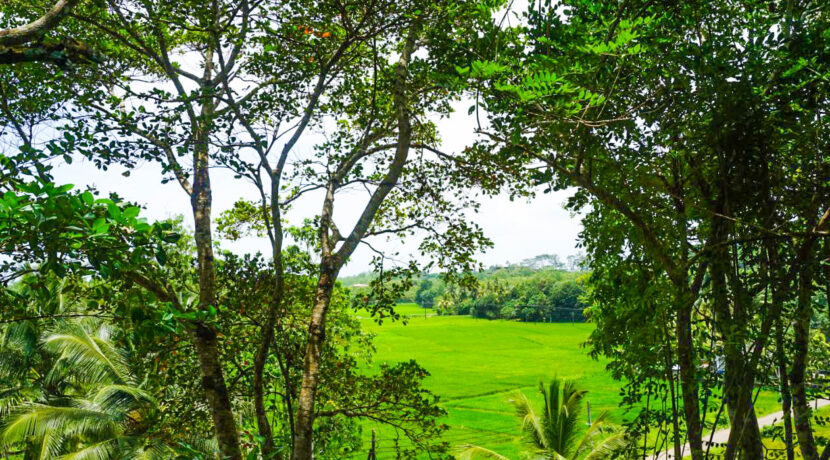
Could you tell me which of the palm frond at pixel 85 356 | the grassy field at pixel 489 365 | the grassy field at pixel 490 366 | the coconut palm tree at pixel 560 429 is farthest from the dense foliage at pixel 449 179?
the grassy field at pixel 489 365

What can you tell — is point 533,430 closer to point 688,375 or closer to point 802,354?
point 802,354

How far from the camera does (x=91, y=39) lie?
4.82m

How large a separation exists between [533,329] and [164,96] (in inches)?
2244

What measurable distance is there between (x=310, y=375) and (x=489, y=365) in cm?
4165

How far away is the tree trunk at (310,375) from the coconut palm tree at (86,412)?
368 cm

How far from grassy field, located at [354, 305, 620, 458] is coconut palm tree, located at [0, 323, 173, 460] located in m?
12.2

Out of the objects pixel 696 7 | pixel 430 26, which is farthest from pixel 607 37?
pixel 430 26

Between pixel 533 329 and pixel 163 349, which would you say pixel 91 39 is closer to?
pixel 163 349

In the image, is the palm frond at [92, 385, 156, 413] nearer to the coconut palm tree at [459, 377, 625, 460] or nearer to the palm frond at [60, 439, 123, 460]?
the palm frond at [60, 439, 123, 460]

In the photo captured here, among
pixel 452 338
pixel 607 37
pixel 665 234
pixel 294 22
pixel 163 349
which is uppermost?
pixel 294 22

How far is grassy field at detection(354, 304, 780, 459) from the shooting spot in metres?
27.4

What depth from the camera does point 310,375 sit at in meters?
4.21

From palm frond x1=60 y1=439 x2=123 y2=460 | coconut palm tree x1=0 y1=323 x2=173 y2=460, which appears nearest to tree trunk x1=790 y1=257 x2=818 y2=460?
coconut palm tree x1=0 y1=323 x2=173 y2=460

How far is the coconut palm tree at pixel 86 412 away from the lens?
25.4ft
